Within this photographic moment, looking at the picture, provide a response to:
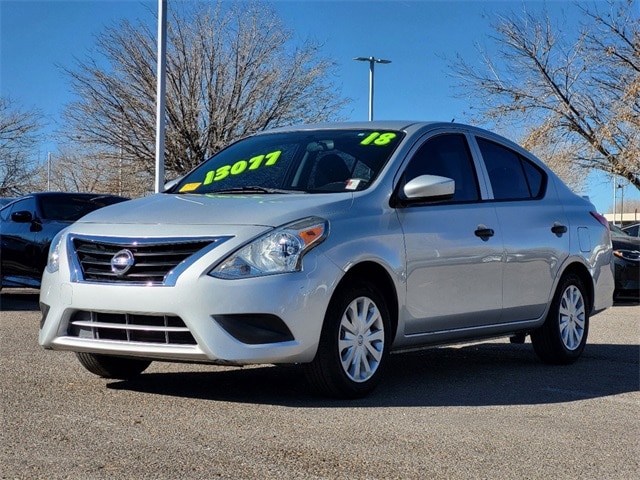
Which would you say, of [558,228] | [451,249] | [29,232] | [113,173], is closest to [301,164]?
[451,249]

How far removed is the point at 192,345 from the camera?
5242 millimetres

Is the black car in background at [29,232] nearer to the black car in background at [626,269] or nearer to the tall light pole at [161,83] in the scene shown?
the tall light pole at [161,83]

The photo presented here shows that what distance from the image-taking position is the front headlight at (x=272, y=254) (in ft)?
17.1

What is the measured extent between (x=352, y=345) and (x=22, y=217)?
7.88 m

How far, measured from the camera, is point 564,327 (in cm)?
772

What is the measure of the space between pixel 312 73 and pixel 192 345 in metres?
22.2

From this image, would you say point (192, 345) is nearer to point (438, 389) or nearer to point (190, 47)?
point (438, 389)

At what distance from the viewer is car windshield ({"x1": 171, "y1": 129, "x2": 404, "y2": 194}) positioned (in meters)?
6.25

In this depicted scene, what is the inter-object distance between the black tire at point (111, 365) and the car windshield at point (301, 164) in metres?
1.24

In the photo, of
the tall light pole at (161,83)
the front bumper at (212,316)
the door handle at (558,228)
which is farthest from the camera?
the tall light pole at (161,83)

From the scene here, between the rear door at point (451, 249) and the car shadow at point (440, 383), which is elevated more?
the rear door at point (451, 249)

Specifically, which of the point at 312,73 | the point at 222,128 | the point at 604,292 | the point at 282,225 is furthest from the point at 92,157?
the point at 282,225

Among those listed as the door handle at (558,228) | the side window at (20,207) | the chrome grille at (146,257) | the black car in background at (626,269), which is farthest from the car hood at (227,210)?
the black car in background at (626,269)

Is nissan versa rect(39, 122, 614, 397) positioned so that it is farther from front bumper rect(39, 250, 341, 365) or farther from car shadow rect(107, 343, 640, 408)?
car shadow rect(107, 343, 640, 408)
